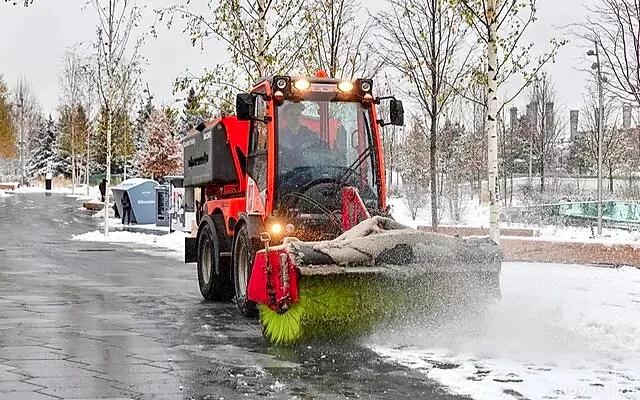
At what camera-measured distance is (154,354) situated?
843 cm

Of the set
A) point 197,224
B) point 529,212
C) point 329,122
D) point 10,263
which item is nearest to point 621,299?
point 329,122

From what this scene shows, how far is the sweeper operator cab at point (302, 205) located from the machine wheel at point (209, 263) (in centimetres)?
3

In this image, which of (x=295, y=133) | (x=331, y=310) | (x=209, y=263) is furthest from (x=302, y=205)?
(x=209, y=263)

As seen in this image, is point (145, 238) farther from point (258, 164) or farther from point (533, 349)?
point (533, 349)

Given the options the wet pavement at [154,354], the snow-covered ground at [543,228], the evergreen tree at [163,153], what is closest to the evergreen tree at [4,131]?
the evergreen tree at [163,153]

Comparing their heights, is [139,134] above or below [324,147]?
above

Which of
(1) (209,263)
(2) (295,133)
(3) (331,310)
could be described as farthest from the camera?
(1) (209,263)

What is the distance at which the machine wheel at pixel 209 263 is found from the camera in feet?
40.2

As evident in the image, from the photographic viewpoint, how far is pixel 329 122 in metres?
10.7

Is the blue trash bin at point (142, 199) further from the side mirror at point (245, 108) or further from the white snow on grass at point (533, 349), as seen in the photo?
the side mirror at point (245, 108)

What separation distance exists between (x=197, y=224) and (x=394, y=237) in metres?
6.21

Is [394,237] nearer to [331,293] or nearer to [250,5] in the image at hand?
[331,293]

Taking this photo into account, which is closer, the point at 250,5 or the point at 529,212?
the point at 250,5

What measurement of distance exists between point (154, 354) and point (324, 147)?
138 inches
